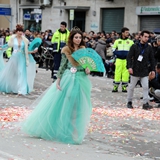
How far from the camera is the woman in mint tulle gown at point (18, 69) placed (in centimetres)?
1517

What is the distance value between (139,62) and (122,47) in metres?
3.92

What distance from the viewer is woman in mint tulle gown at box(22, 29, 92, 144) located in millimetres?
8734

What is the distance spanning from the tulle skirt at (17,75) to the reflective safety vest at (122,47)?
2802 millimetres

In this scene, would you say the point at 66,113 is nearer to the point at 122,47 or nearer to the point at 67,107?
the point at 67,107

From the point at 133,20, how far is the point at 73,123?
24667mm

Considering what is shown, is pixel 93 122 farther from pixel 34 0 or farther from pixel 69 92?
pixel 34 0

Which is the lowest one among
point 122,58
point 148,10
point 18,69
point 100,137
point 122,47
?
point 100,137

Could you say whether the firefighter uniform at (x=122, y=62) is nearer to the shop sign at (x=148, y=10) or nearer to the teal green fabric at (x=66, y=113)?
the teal green fabric at (x=66, y=113)

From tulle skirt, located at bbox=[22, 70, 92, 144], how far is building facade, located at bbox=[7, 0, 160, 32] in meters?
20.8

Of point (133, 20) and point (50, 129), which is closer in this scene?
point (50, 129)

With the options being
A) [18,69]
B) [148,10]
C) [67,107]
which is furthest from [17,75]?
[148,10]

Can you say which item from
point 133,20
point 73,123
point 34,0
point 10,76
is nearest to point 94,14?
point 133,20

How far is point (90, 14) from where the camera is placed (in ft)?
119

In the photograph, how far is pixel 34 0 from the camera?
1623 inches
